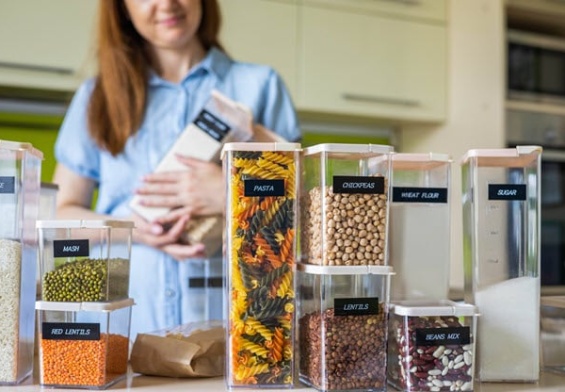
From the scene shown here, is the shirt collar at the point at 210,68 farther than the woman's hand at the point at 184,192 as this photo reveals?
Yes

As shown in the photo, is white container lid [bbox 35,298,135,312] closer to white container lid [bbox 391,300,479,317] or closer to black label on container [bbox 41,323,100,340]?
black label on container [bbox 41,323,100,340]

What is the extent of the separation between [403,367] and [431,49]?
193 centimetres

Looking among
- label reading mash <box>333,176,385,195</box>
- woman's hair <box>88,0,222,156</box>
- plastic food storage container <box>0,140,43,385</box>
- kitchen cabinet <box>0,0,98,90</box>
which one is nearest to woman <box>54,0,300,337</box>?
woman's hair <box>88,0,222,156</box>

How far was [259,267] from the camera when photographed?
0.90 metres

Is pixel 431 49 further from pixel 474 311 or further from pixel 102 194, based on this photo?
pixel 474 311

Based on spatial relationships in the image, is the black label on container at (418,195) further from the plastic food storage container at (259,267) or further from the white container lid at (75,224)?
the white container lid at (75,224)

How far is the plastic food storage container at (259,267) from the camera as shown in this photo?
2.94 ft

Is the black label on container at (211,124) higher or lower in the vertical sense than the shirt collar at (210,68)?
lower

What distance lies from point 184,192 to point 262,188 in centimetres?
56

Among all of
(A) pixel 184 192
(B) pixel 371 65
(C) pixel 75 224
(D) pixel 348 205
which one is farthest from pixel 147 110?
(B) pixel 371 65

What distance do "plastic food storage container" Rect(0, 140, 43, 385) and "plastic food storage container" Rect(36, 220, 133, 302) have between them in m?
0.03

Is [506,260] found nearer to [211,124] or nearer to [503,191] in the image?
[503,191]

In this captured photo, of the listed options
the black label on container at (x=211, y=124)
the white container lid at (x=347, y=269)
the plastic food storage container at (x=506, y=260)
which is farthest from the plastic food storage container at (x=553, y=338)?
the black label on container at (x=211, y=124)

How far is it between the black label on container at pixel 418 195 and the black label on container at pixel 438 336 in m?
0.18
